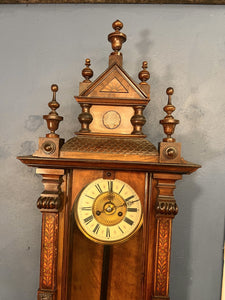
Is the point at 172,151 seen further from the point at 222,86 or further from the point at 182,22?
the point at 182,22

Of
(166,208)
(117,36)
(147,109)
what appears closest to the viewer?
(166,208)

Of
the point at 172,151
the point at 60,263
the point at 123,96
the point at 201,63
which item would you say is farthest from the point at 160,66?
the point at 60,263

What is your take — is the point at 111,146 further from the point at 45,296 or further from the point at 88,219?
the point at 45,296

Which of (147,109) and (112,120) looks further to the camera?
(147,109)

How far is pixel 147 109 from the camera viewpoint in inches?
53.5

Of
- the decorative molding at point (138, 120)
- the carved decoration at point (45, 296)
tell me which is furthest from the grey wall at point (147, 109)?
the carved decoration at point (45, 296)

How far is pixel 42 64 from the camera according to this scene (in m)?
1.41

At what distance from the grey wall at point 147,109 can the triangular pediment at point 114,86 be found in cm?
35

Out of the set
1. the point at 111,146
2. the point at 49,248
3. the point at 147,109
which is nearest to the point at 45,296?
the point at 49,248

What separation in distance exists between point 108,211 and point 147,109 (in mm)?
663

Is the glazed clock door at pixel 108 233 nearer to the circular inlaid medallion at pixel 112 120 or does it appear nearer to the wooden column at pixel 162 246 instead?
the wooden column at pixel 162 246

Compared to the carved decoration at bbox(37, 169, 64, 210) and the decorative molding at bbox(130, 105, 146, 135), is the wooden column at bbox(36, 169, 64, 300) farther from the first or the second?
the decorative molding at bbox(130, 105, 146, 135)

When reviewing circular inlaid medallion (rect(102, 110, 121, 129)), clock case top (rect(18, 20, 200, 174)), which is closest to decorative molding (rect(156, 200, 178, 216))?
clock case top (rect(18, 20, 200, 174))

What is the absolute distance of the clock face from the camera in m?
0.99
